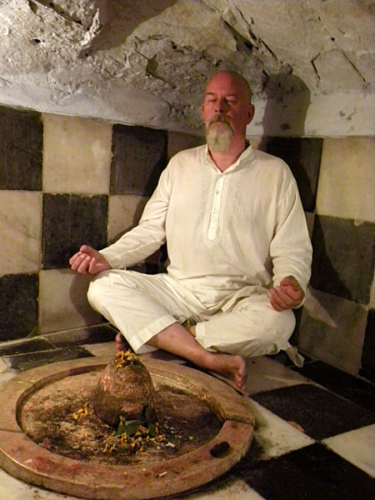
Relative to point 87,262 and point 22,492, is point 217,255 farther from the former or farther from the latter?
point 22,492

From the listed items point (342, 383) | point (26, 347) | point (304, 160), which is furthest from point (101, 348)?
point (304, 160)

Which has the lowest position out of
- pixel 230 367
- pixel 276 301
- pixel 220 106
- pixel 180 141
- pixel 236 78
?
pixel 230 367

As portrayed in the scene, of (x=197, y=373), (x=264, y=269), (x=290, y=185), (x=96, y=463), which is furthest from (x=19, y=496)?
(x=290, y=185)

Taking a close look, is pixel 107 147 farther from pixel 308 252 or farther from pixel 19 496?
pixel 19 496

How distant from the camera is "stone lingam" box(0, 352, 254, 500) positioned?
1.03 metres

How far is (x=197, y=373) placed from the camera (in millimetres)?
1564

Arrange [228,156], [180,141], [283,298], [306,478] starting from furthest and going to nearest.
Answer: [180,141] < [228,156] < [283,298] < [306,478]

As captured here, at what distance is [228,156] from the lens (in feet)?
6.53

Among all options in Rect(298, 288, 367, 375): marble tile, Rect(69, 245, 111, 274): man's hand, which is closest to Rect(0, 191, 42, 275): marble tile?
Rect(69, 245, 111, 274): man's hand

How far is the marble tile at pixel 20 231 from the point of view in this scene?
1876 mm

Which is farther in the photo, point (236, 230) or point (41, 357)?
point (236, 230)

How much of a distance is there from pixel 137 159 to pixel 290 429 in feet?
4.54

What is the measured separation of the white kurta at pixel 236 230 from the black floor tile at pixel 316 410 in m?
0.43

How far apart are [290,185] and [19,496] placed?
4.68 ft
